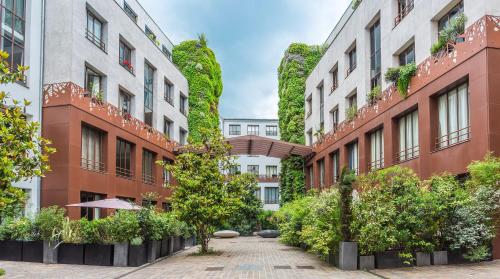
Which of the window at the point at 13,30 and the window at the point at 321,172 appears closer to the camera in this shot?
Result: the window at the point at 13,30

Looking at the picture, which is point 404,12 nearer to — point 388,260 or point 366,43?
point 366,43

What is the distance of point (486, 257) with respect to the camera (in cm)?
1491

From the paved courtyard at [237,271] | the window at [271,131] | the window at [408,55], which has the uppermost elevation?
the window at [271,131]

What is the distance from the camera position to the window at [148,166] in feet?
111

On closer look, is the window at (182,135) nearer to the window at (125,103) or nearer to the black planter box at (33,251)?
the window at (125,103)

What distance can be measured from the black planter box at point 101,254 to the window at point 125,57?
16329 millimetres

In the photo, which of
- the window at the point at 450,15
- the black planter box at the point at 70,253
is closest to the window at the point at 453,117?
the window at the point at 450,15

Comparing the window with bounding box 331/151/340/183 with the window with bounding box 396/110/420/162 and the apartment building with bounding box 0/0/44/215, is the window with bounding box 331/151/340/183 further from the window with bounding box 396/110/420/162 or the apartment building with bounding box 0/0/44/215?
the apartment building with bounding box 0/0/44/215

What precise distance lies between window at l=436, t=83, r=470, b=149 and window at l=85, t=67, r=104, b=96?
52.8ft

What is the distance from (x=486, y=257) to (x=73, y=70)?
18323 millimetres

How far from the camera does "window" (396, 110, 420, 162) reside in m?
22.1

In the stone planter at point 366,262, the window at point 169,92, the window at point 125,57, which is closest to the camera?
the stone planter at point 366,262

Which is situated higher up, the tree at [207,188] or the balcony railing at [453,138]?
the balcony railing at [453,138]

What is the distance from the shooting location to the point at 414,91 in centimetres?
2123
